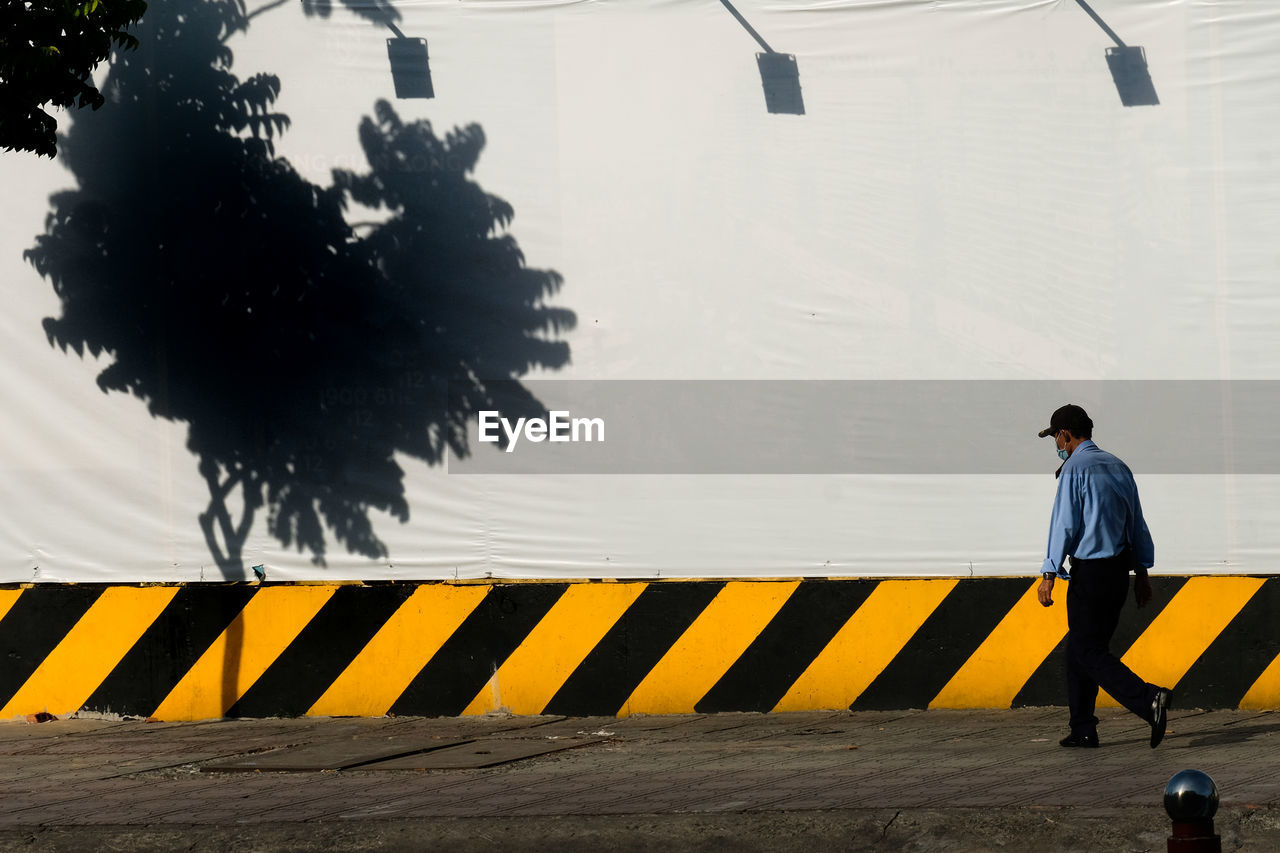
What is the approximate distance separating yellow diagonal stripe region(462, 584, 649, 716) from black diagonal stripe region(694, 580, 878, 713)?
784 mm

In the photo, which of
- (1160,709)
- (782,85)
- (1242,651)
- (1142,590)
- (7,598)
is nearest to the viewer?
(1160,709)

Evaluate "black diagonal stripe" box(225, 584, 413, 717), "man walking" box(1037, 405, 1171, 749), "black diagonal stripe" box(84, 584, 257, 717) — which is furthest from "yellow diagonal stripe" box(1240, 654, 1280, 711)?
"black diagonal stripe" box(84, 584, 257, 717)

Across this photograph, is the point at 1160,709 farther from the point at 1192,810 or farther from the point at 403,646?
the point at 403,646

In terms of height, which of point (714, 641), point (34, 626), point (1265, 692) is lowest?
point (1265, 692)

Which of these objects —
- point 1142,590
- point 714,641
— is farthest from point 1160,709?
point 714,641

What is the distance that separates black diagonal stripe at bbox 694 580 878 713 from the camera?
30.0 feet

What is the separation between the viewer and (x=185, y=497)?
943 centimetres

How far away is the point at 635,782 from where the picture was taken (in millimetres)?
7129

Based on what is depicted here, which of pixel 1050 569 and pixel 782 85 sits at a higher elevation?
pixel 782 85

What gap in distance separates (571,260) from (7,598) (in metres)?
4.01

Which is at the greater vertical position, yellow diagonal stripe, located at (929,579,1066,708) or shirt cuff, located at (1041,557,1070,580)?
shirt cuff, located at (1041,557,1070,580)

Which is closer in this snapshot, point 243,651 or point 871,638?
point 871,638

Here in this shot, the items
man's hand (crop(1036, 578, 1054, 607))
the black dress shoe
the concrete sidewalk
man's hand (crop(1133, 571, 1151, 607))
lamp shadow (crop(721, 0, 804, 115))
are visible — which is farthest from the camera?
lamp shadow (crop(721, 0, 804, 115))

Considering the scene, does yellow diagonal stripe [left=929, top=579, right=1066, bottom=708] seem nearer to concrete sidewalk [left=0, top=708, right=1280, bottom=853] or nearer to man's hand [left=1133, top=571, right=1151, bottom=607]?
concrete sidewalk [left=0, top=708, right=1280, bottom=853]
